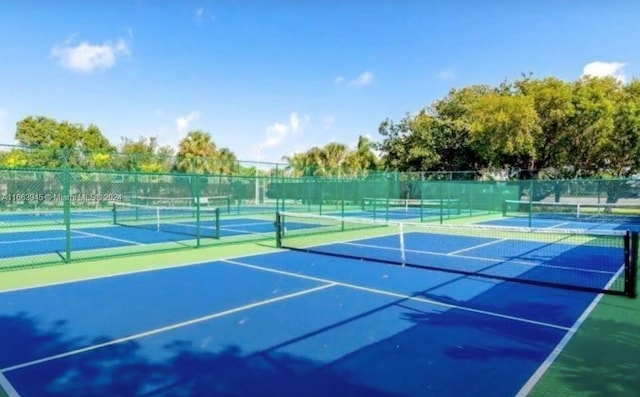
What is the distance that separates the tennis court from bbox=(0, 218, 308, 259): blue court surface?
468cm

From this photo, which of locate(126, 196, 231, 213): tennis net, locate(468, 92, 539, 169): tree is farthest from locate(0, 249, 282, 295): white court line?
locate(468, 92, 539, 169): tree

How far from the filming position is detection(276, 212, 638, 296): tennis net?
27.3ft

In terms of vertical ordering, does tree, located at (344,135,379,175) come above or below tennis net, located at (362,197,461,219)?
above

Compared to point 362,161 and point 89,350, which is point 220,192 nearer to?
point 89,350

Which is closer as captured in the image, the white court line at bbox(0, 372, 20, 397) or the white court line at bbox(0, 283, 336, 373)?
the white court line at bbox(0, 372, 20, 397)

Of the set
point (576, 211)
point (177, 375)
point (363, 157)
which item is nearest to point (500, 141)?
point (576, 211)

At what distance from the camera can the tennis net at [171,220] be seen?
15.5 metres

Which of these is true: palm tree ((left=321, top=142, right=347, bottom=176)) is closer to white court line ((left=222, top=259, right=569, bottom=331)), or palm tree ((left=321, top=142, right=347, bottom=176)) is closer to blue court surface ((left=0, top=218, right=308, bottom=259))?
blue court surface ((left=0, top=218, right=308, bottom=259))

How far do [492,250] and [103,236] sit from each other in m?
12.1

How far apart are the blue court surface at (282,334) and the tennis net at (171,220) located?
6181 millimetres

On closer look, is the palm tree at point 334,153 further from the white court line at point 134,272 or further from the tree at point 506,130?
the white court line at point 134,272

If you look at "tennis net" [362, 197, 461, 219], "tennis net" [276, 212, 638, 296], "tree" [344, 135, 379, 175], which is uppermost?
"tree" [344, 135, 379, 175]

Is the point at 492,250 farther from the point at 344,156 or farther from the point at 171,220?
the point at 344,156

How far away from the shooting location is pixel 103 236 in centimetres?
1505
